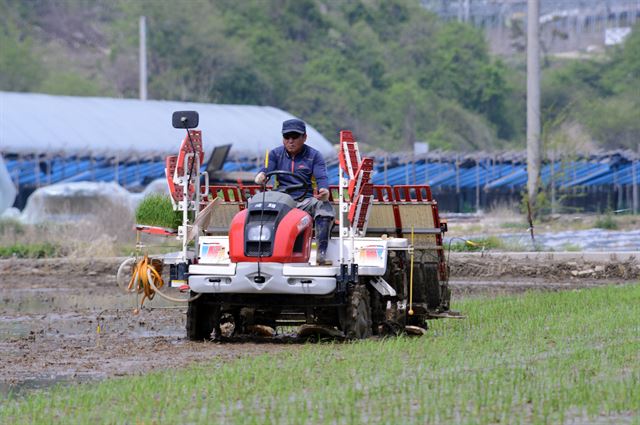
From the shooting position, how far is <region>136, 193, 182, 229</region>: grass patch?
49.7 feet

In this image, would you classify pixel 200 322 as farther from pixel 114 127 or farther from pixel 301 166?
pixel 114 127

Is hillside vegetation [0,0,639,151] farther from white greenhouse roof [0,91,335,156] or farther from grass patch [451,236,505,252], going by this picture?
grass patch [451,236,505,252]

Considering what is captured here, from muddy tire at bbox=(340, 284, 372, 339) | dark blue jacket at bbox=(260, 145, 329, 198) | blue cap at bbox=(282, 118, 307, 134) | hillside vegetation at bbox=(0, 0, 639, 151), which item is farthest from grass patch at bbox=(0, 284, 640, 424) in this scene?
hillside vegetation at bbox=(0, 0, 639, 151)

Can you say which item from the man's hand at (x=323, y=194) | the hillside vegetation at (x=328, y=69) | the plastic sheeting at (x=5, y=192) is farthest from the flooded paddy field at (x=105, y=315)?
the hillside vegetation at (x=328, y=69)

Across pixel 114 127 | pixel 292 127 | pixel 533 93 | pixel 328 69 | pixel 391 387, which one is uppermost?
pixel 328 69

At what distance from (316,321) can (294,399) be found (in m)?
4.44

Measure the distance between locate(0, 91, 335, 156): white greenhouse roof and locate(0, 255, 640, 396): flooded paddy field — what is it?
2028cm

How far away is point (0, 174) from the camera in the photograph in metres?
38.3

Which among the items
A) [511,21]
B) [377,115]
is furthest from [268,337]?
[511,21]

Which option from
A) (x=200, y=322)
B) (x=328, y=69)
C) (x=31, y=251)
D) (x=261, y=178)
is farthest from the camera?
(x=328, y=69)

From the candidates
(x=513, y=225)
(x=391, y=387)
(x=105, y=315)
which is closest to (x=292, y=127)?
(x=391, y=387)

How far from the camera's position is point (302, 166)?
14.4 m

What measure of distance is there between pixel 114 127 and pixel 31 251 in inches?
895

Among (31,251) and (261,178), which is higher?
(261,178)
